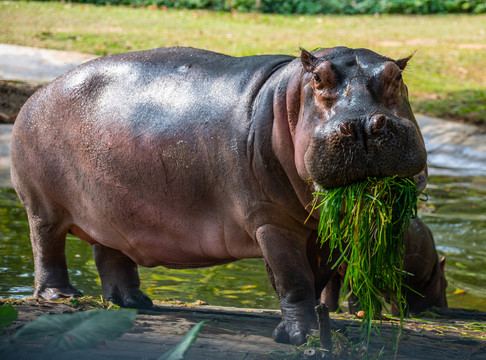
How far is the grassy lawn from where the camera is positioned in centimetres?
1366

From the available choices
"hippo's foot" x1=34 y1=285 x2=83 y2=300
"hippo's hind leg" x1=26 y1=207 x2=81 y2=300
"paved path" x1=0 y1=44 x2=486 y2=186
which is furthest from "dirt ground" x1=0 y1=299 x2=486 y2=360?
"paved path" x1=0 y1=44 x2=486 y2=186

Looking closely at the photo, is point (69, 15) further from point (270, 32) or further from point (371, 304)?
point (371, 304)

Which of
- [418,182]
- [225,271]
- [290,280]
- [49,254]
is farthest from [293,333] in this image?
[225,271]

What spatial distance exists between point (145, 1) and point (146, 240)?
19.3 meters

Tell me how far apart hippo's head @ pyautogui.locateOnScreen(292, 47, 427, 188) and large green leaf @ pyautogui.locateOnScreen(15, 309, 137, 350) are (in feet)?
4.36

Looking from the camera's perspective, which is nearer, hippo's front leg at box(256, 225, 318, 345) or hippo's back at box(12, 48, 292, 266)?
hippo's front leg at box(256, 225, 318, 345)

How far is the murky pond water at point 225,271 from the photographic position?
5.51 metres

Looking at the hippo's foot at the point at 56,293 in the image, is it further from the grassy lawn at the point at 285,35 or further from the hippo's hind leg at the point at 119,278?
the grassy lawn at the point at 285,35

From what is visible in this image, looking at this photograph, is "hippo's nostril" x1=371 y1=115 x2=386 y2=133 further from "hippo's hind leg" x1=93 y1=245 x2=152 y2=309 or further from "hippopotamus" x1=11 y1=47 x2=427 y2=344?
"hippo's hind leg" x1=93 y1=245 x2=152 y2=309

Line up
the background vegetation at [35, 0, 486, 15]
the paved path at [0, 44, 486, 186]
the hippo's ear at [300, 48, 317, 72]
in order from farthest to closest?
the background vegetation at [35, 0, 486, 15]
the paved path at [0, 44, 486, 186]
the hippo's ear at [300, 48, 317, 72]

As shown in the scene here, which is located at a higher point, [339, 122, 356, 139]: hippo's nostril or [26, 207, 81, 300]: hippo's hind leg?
[339, 122, 356, 139]: hippo's nostril

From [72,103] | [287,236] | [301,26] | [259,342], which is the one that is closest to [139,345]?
[259,342]

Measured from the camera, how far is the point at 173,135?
4.01 m

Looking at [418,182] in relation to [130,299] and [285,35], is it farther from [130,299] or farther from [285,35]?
[285,35]
